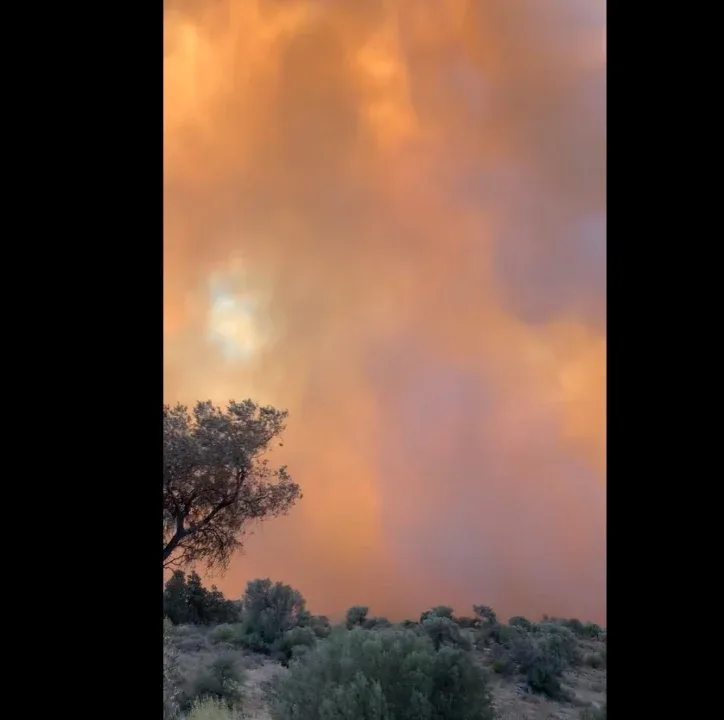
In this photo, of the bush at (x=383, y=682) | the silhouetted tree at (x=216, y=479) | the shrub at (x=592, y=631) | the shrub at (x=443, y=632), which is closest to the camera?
the bush at (x=383, y=682)

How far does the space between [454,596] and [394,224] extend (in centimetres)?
226

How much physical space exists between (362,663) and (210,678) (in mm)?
1116

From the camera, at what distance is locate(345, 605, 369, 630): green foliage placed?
3.33m

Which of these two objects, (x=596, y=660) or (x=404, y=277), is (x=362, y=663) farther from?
(x=404, y=277)

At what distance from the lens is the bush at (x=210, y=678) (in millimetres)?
3637

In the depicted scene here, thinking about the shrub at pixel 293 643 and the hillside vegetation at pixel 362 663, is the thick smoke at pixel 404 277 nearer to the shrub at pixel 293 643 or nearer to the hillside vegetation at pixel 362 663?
the hillside vegetation at pixel 362 663

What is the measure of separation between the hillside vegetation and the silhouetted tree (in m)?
0.27

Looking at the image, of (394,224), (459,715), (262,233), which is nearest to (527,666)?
(459,715)

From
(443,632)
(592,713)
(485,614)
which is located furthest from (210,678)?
(592,713)

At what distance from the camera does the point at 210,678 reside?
3.66 m

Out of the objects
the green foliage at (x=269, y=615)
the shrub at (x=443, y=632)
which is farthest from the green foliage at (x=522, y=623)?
the green foliage at (x=269, y=615)

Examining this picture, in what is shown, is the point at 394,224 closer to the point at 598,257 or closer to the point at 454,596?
the point at 598,257

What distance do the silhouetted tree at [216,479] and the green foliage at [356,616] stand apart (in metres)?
0.74
